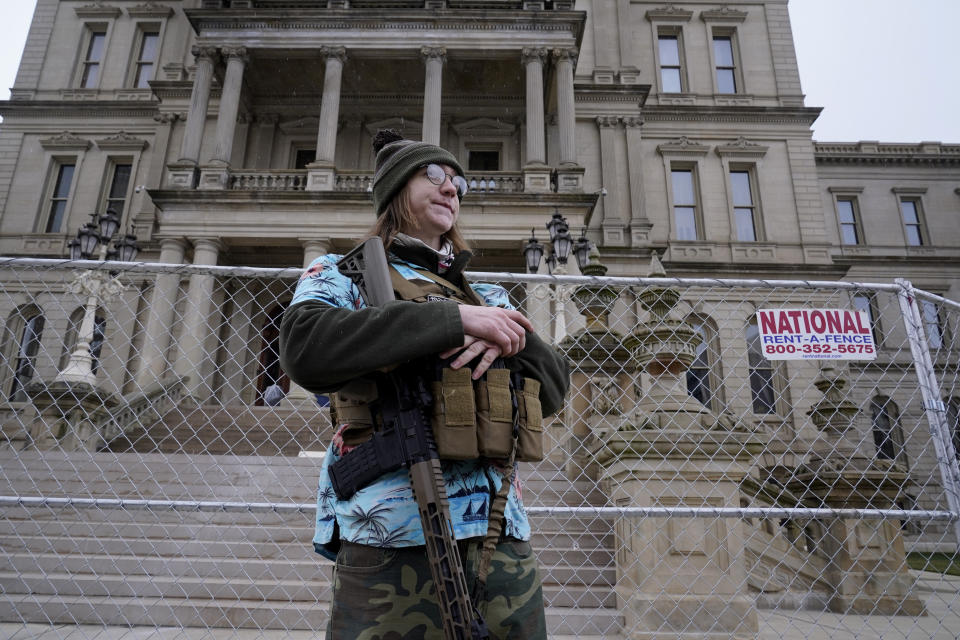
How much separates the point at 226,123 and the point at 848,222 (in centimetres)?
2842

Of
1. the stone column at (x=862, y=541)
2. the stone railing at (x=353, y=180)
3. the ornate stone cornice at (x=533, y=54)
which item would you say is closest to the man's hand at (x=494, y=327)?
the stone column at (x=862, y=541)

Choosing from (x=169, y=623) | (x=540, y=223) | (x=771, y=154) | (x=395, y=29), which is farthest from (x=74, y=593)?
(x=771, y=154)

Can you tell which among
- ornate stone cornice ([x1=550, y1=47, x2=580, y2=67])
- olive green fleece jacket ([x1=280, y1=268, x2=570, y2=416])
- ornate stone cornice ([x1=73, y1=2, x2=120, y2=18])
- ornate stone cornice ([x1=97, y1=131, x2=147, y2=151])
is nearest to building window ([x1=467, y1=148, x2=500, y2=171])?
ornate stone cornice ([x1=550, y1=47, x2=580, y2=67])

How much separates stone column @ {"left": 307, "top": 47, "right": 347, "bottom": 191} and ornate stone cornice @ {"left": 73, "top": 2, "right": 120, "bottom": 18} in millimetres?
11657

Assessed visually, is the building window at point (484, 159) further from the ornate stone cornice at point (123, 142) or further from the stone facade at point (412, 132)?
the ornate stone cornice at point (123, 142)

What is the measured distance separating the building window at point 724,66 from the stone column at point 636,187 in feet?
14.7

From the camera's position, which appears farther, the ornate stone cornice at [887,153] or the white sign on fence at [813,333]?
the ornate stone cornice at [887,153]

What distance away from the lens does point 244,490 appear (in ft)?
22.8

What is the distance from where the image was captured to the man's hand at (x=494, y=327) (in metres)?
1.60

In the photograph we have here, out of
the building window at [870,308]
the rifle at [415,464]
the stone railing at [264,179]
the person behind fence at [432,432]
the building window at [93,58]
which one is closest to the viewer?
the rifle at [415,464]

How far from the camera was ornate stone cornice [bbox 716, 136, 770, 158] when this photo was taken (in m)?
21.9

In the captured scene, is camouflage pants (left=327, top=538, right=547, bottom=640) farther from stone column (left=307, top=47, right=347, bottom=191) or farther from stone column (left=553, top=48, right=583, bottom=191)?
stone column (left=553, top=48, right=583, bottom=191)

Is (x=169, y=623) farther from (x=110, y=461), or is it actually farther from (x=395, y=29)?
(x=395, y=29)

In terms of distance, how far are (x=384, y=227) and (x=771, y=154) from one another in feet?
77.3
